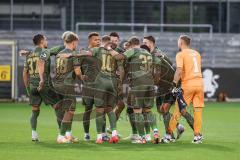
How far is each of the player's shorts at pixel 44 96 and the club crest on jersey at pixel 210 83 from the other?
1959 centimetres

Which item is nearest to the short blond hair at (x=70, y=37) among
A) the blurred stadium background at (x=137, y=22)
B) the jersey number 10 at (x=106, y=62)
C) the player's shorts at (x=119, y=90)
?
the jersey number 10 at (x=106, y=62)

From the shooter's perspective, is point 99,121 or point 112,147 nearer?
point 112,147

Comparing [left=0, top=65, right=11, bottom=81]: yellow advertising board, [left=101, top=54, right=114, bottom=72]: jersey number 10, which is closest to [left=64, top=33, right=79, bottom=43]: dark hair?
[left=101, top=54, right=114, bottom=72]: jersey number 10

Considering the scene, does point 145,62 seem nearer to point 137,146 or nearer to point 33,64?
point 137,146

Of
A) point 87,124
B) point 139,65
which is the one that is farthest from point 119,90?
point 139,65

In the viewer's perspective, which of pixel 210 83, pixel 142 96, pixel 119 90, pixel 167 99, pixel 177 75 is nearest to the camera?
pixel 177 75

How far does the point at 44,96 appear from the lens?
59.1 feet

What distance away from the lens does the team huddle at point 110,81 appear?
17406 millimetres

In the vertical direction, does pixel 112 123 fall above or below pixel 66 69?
below

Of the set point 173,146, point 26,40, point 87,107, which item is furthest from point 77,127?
point 26,40

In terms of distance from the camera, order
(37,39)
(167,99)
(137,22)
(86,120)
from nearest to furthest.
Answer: (37,39) < (167,99) < (86,120) < (137,22)

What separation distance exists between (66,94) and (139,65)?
1.68 metres

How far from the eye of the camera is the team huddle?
57.1 ft

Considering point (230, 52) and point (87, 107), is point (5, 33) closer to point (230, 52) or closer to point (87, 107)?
point (230, 52)
